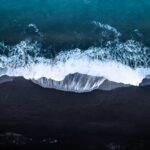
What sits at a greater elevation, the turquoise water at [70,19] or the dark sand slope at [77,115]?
the turquoise water at [70,19]

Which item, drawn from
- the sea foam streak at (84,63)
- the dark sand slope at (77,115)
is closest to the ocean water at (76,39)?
the sea foam streak at (84,63)

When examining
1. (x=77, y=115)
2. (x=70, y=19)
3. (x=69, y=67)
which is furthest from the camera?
(x=70, y=19)

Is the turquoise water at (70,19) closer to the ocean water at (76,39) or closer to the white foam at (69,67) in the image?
the ocean water at (76,39)

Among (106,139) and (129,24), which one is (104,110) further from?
(129,24)

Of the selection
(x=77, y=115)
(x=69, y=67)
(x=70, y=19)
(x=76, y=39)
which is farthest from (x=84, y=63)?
(x=70, y=19)

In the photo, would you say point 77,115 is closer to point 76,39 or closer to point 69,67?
point 69,67

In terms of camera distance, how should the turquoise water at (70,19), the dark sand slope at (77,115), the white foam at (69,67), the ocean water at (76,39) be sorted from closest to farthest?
the dark sand slope at (77,115) < the white foam at (69,67) < the ocean water at (76,39) < the turquoise water at (70,19)
